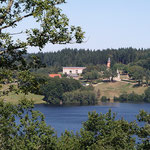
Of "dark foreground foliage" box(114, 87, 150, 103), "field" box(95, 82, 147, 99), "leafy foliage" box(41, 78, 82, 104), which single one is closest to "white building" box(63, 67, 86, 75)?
"field" box(95, 82, 147, 99)

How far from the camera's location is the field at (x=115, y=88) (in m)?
136

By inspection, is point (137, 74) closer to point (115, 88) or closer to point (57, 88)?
point (115, 88)

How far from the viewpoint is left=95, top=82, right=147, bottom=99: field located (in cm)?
13550

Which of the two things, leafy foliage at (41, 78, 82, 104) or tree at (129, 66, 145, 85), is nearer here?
leafy foliage at (41, 78, 82, 104)

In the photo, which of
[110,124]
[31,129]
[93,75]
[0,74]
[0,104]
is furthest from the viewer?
[93,75]

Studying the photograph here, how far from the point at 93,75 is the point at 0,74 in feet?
462

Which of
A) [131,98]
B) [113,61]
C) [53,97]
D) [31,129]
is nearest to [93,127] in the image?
[31,129]

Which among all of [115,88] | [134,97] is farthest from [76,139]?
[115,88]

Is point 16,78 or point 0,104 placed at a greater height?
point 16,78

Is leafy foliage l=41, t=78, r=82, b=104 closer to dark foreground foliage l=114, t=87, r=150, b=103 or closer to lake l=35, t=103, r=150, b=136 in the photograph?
dark foreground foliage l=114, t=87, r=150, b=103

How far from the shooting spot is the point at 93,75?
150375 mm

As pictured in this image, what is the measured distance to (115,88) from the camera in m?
142

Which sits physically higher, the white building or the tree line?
the tree line

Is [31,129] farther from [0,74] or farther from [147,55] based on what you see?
[147,55]
